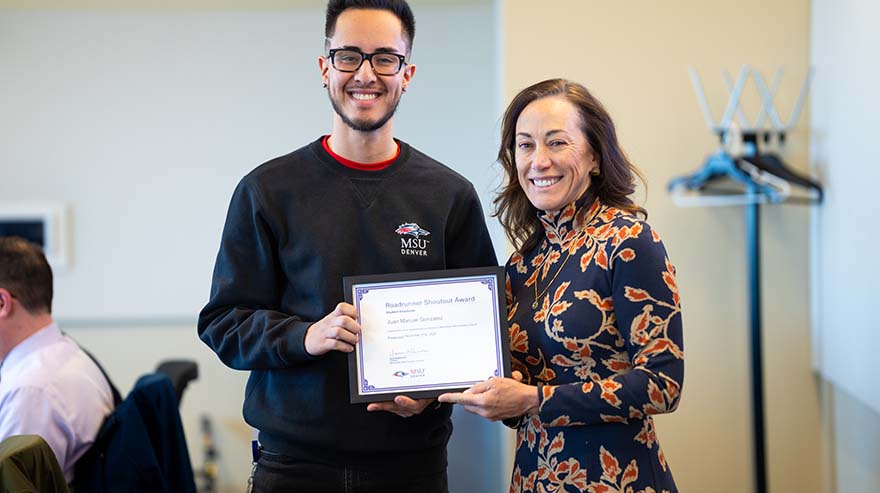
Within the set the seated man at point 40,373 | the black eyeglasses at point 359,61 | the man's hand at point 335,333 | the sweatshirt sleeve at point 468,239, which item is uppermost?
the black eyeglasses at point 359,61

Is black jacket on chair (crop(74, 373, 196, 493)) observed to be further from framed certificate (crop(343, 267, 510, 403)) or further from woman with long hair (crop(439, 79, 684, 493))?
woman with long hair (crop(439, 79, 684, 493))

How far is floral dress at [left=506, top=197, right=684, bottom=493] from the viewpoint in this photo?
62.0 inches

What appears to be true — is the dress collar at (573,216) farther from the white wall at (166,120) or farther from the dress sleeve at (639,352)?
the white wall at (166,120)

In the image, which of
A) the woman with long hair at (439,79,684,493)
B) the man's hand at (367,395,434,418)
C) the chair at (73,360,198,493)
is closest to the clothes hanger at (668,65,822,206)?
the woman with long hair at (439,79,684,493)

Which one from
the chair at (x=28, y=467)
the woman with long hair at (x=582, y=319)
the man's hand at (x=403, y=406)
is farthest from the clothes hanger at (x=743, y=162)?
the chair at (x=28, y=467)

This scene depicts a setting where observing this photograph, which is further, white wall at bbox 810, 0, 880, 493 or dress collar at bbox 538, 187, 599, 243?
white wall at bbox 810, 0, 880, 493

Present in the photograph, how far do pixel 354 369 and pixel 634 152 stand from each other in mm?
1998

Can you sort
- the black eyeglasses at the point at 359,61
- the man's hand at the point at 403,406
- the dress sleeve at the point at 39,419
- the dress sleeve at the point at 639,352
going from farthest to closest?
the dress sleeve at the point at 39,419 < the black eyeglasses at the point at 359,61 < the man's hand at the point at 403,406 < the dress sleeve at the point at 639,352

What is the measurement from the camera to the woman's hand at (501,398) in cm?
163

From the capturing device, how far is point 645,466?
5.41 feet

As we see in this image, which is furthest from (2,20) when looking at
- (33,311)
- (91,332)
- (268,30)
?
(33,311)

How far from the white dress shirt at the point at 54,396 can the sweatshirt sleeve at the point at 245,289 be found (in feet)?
1.94

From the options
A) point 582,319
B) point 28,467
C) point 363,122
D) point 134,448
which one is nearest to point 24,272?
point 134,448

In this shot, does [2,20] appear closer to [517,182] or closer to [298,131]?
[298,131]
